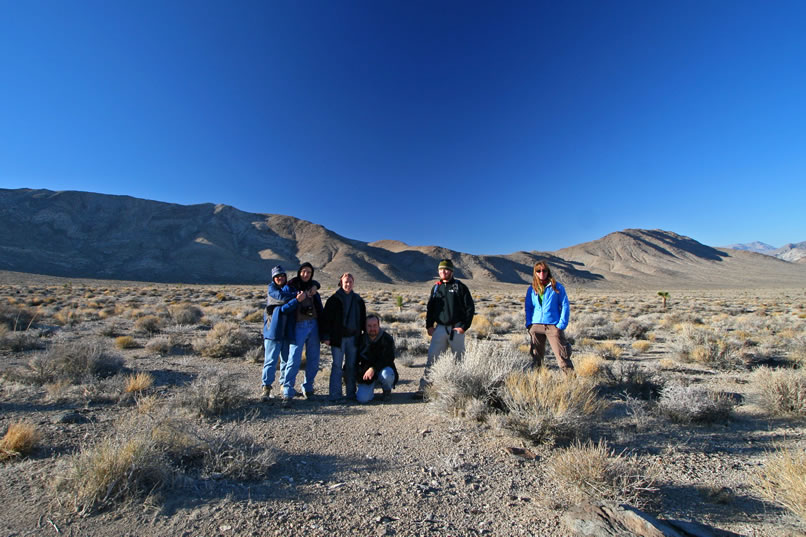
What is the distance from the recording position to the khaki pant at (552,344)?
4.99 metres

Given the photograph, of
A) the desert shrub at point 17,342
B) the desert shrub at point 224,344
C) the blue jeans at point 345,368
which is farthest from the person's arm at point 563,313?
the desert shrub at point 17,342

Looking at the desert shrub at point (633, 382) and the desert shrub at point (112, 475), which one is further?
the desert shrub at point (633, 382)

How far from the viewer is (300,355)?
200 inches

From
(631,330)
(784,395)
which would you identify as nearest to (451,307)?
(784,395)

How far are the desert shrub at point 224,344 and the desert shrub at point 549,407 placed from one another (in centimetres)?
688

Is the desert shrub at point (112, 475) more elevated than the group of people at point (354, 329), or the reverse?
the group of people at point (354, 329)

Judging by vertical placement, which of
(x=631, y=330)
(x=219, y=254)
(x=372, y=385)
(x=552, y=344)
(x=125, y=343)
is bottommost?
(x=125, y=343)

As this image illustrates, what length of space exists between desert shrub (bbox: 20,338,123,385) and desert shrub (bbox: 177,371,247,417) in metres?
1.90

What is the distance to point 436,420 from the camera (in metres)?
4.42

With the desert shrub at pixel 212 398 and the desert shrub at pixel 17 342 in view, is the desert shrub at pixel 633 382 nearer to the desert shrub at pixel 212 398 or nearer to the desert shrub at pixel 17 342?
the desert shrub at pixel 212 398

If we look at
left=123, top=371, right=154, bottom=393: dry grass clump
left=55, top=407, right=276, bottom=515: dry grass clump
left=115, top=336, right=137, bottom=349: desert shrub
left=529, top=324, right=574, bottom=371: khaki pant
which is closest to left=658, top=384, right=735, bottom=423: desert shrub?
left=529, top=324, right=574, bottom=371: khaki pant

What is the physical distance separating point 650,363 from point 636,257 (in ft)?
451

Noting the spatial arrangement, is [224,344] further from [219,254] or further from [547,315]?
[219,254]

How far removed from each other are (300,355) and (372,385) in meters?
1.11
